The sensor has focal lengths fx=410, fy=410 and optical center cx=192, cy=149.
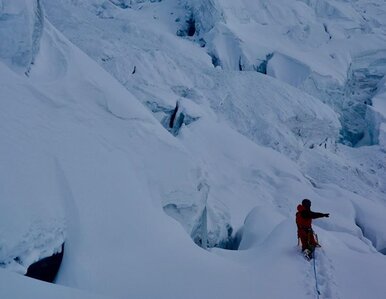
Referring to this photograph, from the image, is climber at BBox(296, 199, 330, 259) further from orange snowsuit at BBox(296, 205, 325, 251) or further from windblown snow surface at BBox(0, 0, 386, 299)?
windblown snow surface at BBox(0, 0, 386, 299)

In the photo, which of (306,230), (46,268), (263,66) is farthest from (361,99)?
(46,268)

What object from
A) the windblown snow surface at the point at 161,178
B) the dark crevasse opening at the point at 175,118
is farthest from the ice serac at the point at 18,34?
the dark crevasse opening at the point at 175,118

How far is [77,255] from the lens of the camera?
15.9 ft

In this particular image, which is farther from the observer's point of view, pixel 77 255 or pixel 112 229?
pixel 112 229

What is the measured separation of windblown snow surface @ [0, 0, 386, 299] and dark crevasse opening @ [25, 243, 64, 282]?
0.08 metres

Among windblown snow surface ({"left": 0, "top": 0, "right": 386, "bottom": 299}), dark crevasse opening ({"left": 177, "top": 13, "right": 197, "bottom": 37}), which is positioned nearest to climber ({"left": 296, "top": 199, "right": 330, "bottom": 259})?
windblown snow surface ({"left": 0, "top": 0, "right": 386, "bottom": 299})

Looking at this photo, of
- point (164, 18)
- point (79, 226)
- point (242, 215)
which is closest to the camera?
point (79, 226)

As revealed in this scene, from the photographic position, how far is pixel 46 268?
15.4ft

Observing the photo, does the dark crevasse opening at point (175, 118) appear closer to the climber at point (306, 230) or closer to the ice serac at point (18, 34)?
the ice serac at point (18, 34)

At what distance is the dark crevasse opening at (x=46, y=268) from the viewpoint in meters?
4.58

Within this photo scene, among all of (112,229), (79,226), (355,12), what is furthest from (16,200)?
(355,12)

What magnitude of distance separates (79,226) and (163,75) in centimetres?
1101

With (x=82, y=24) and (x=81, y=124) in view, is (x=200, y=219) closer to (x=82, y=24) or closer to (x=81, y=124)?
(x=81, y=124)

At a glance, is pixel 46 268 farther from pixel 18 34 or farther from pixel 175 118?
pixel 175 118
